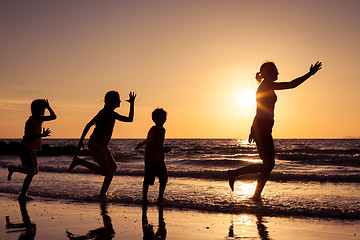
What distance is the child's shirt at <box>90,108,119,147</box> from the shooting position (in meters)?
6.95

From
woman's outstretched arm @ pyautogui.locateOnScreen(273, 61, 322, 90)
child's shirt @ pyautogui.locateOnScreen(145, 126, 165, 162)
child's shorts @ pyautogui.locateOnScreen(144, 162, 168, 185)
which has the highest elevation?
woman's outstretched arm @ pyautogui.locateOnScreen(273, 61, 322, 90)

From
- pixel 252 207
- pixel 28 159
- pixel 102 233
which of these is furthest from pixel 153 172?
pixel 28 159

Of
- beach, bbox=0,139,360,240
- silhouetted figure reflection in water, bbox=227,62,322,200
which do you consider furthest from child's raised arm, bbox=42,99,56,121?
silhouetted figure reflection in water, bbox=227,62,322,200

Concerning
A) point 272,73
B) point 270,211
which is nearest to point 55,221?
point 270,211

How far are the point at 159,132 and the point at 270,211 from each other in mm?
2303

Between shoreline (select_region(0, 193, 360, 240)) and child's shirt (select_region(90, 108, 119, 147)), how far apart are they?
4.26ft

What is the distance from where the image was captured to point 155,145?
6.68 meters

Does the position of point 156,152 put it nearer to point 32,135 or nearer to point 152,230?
point 152,230

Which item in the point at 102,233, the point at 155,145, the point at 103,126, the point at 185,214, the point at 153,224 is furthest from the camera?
the point at 103,126

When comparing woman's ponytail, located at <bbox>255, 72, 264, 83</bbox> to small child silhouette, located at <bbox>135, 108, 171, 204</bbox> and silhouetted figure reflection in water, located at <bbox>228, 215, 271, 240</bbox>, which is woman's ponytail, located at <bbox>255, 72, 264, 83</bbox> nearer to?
small child silhouette, located at <bbox>135, 108, 171, 204</bbox>

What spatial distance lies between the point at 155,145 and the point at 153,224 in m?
2.01

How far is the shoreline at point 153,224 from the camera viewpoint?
4.27 m

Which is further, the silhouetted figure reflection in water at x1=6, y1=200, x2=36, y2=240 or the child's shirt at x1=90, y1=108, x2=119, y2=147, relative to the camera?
A: the child's shirt at x1=90, y1=108, x2=119, y2=147

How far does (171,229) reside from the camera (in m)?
4.59
